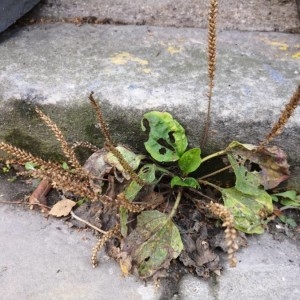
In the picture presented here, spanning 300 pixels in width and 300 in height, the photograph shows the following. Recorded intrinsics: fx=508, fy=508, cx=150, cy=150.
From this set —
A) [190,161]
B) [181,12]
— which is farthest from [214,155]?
[181,12]

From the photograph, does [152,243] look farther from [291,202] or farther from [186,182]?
[291,202]

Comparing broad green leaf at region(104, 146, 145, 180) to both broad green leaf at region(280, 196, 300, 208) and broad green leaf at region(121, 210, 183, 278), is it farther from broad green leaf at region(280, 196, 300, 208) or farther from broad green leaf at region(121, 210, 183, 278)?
broad green leaf at region(280, 196, 300, 208)

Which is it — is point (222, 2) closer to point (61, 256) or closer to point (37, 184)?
point (37, 184)

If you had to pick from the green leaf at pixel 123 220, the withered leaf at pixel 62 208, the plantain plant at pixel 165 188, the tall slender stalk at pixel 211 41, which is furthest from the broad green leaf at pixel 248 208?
the withered leaf at pixel 62 208

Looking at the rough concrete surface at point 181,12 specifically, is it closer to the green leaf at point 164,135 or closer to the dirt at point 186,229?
the green leaf at point 164,135

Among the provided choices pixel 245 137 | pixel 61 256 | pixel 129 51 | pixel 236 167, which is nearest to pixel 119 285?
pixel 61 256
